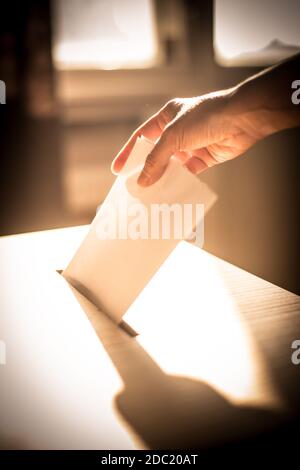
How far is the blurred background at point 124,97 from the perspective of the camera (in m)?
2.24

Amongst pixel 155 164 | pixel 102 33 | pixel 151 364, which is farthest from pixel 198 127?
pixel 102 33

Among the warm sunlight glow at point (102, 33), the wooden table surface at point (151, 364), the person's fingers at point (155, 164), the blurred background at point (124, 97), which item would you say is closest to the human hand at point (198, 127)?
the person's fingers at point (155, 164)

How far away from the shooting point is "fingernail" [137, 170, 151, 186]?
28.5 inches

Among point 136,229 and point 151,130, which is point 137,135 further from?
point 136,229

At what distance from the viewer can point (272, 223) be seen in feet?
7.19

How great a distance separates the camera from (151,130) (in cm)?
104

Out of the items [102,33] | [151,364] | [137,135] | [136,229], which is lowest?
[151,364]

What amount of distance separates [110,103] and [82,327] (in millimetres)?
3291

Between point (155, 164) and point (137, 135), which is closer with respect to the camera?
point (155, 164)

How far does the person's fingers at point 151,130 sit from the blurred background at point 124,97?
3.72ft

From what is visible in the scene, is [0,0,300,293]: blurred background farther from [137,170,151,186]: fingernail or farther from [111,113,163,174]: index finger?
[137,170,151,186]: fingernail

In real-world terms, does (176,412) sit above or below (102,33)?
below

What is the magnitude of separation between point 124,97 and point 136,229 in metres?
3.28

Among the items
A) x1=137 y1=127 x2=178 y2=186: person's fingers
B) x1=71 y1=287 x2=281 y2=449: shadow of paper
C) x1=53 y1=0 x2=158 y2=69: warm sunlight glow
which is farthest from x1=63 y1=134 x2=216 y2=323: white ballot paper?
x1=53 y1=0 x2=158 y2=69: warm sunlight glow
